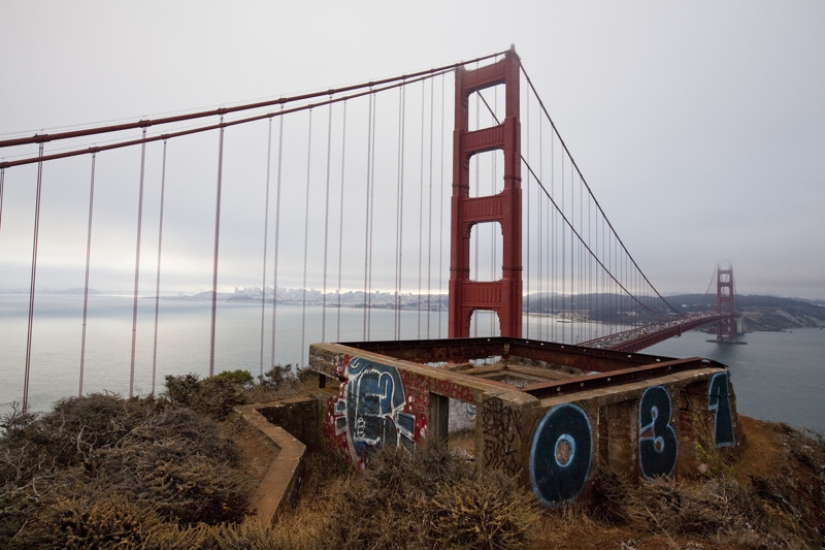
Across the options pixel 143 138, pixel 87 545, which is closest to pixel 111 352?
pixel 143 138

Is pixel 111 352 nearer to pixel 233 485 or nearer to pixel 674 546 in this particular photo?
pixel 233 485

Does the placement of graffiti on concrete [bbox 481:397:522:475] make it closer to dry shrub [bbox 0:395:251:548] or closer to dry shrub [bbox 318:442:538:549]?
dry shrub [bbox 318:442:538:549]

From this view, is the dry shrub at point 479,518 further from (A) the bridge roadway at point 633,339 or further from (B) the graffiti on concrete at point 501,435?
(A) the bridge roadway at point 633,339

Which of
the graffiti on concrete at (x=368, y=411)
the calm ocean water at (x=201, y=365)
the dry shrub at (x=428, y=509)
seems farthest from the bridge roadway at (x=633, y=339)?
the dry shrub at (x=428, y=509)

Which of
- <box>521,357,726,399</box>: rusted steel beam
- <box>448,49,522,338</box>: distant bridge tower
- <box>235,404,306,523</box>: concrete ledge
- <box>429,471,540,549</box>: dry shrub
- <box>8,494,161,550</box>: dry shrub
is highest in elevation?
<box>448,49,522,338</box>: distant bridge tower

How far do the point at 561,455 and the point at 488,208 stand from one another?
47.9 ft

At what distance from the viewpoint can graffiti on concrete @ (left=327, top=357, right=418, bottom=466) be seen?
6.96 m

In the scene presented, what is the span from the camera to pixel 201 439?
6.41 meters

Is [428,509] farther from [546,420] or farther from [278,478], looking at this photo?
[278,478]

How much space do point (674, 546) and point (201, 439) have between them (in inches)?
243

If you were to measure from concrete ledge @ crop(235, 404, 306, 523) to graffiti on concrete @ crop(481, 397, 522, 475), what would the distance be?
106 inches

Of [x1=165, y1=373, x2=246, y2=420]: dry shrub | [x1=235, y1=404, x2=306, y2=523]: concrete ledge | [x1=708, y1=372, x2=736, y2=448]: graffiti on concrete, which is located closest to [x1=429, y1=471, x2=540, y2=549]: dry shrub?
[x1=235, y1=404, x2=306, y2=523]: concrete ledge

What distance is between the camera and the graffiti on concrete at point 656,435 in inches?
244

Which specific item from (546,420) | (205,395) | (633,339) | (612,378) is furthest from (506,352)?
(633,339)
